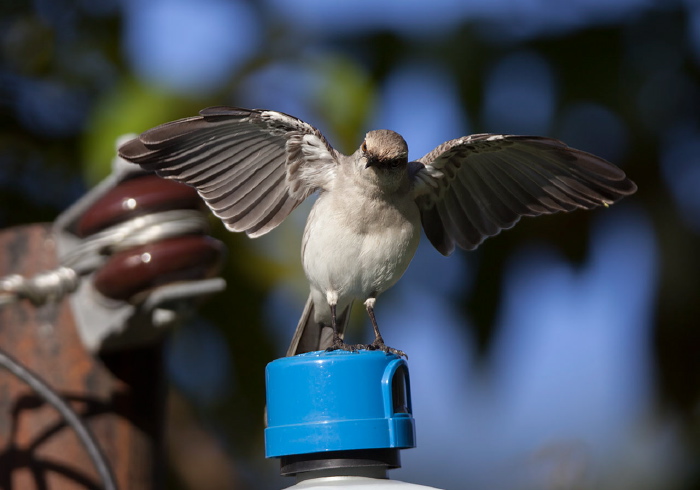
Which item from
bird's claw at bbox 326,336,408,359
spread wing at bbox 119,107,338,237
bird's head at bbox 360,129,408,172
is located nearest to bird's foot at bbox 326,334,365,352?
bird's claw at bbox 326,336,408,359

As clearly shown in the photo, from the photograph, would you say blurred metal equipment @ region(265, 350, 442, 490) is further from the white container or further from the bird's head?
the bird's head

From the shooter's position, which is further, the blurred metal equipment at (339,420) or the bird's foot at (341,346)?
the bird's foot at (341,346)

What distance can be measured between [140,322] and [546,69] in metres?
4.13

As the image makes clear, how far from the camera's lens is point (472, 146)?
2967 mm

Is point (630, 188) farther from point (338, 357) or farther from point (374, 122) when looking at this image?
point (374, 122)

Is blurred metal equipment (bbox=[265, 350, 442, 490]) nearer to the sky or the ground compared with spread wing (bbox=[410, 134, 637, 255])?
nearer to the ground

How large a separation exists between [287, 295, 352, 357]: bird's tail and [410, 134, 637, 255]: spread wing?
42 cm

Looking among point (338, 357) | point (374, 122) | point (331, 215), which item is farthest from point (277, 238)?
point (338, 357)

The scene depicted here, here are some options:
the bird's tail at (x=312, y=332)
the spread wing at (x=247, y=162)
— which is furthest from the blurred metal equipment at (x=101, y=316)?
the bird's tail at (x=312, y=332)

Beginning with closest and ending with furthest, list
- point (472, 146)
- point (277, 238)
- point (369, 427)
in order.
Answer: point (369, 427) < point (472, 146) < point (277, 238)

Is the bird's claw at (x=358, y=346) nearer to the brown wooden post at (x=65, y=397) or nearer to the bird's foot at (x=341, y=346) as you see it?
the bird's foot at (x=341, y=346)

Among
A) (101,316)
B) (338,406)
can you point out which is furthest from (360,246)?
(101,316)

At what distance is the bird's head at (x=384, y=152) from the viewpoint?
2.74m

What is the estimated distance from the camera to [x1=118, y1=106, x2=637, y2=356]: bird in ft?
8.91
